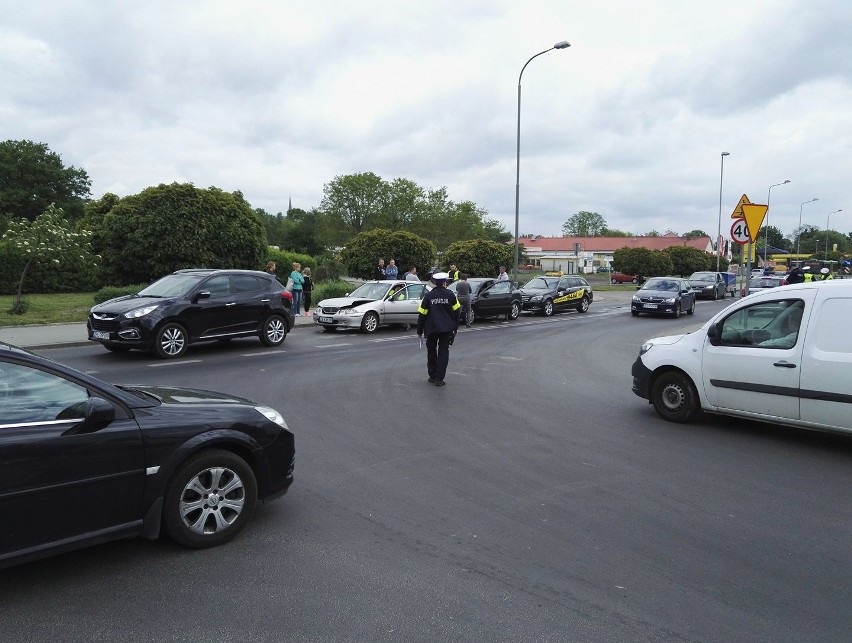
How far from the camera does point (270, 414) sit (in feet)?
15.1

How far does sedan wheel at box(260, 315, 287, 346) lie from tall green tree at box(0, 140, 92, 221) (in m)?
57.0

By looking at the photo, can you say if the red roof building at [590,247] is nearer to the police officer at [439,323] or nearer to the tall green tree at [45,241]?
the tall green tree at [45,241]

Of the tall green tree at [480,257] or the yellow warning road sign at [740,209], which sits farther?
the tall green tree at [480,257]

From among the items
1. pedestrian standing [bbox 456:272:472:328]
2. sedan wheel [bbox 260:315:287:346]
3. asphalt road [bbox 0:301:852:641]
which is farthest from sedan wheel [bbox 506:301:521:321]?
asphalt road [bbox 0:301:852:641]

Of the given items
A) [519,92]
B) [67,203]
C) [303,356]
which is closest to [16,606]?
[303,356]

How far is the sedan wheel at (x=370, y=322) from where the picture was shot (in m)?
17.9

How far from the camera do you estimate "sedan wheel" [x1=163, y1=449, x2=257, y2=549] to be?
396cm

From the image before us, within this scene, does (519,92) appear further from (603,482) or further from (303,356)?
(603,482)

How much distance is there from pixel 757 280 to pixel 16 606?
4033 cm

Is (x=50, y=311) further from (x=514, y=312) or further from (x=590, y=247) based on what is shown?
(x=590, y=247)

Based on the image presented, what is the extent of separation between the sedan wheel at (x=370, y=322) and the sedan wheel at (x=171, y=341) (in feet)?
19.6

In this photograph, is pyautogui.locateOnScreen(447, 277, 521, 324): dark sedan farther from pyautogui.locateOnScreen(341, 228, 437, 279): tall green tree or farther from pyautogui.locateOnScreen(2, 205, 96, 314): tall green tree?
pyautogui.locateOnScreen(341, 228, 437, 279): tall green tree

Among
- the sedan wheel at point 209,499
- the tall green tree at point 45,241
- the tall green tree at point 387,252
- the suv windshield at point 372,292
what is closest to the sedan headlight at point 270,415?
the sedan wheel at point 209,499

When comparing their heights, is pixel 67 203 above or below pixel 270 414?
above
